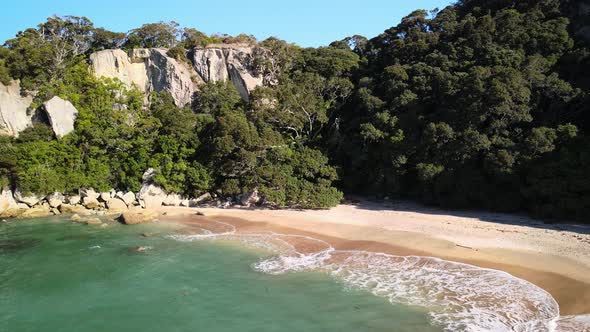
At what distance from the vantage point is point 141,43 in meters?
44.6

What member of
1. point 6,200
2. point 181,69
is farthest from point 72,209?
point 181,69

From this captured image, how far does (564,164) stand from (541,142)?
1726 mm

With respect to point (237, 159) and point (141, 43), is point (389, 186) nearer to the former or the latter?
point (237, 159)

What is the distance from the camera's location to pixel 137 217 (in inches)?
948

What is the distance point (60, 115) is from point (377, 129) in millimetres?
25540

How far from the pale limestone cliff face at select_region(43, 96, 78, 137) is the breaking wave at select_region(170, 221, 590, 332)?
67.3 feet

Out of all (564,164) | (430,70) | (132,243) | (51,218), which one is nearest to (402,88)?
(430,70)

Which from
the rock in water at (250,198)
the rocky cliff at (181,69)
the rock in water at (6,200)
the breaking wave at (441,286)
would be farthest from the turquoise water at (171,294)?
the rocky cliff at (181,69)

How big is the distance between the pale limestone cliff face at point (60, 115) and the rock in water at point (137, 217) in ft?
35.1

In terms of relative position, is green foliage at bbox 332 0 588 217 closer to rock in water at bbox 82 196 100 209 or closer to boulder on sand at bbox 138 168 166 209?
boulder on sand at bbox 138 168 166 209

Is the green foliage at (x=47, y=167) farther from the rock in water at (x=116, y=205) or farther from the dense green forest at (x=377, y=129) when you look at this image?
the rock in water at (x=116, y=205)

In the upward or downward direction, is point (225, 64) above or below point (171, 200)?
above

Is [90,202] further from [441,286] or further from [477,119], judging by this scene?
[477,119]

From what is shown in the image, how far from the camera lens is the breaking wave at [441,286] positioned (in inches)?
419
